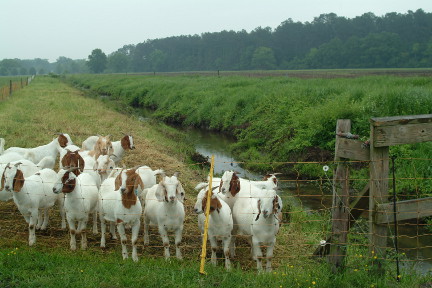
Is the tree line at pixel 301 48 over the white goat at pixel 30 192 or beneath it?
over

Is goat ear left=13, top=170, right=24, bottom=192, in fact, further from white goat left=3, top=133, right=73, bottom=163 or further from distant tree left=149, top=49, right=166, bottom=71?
distant tree left=149, top=49, right=166, bottom=71

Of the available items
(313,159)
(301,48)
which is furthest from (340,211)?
(301,48)

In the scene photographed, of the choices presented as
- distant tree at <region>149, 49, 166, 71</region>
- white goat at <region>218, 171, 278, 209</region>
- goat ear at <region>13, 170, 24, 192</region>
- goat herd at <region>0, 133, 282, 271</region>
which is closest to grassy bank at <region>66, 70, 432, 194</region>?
white goat at <region>218, 171, 278, 209</region>

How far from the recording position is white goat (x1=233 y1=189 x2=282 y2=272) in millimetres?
6565

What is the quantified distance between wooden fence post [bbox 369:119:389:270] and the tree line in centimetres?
6927

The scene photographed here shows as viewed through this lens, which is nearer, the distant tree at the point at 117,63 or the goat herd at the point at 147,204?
the goat herd at the point at 147,204

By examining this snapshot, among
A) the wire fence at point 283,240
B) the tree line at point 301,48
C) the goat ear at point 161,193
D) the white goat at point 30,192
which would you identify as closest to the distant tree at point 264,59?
the tree line at point 301,48

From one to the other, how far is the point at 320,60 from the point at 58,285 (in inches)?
3453

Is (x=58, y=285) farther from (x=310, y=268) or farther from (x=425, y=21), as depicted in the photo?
(x=425, y=21)

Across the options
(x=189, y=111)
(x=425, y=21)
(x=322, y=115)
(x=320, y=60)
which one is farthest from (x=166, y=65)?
(x=322, y=115)

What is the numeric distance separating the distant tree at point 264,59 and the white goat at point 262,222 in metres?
95.3

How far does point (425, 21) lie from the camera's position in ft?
286

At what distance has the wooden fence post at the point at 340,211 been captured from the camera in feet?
18.8

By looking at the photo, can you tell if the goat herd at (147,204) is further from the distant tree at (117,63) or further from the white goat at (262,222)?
the distant tree at (117,63)
